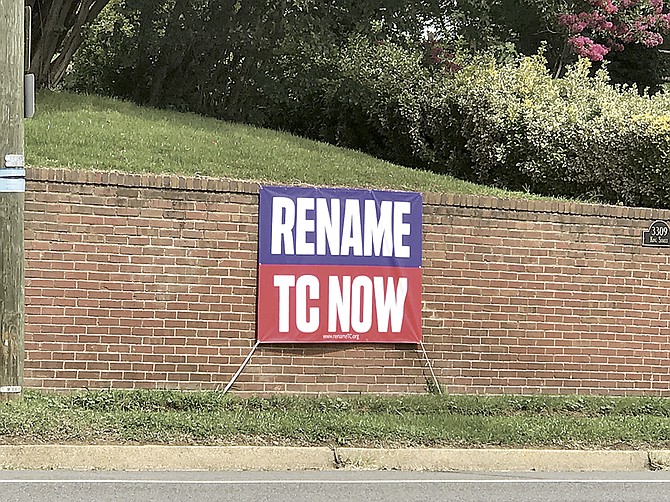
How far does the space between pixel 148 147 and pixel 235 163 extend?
1.18 meters

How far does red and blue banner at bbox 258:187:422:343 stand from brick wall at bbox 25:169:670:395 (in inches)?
5.3

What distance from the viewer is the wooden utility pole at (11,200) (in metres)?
8.55

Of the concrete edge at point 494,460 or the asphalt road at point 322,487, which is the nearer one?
the asphalt road at point 322,487

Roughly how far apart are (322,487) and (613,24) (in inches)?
521

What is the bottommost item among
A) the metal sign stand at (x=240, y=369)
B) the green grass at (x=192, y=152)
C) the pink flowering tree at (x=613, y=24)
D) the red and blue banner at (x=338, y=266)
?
the metal sign stand at (x=240, y=369)

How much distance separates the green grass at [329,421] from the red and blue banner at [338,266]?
0.74 meters

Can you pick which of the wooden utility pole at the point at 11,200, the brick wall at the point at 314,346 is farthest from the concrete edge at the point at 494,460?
the wooden utility pole at the point at 11,200

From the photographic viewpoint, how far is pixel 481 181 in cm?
1435

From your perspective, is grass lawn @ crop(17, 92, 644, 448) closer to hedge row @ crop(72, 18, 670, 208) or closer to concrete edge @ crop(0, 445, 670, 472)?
concrete edge @ crop(0, 445, 670, 472)

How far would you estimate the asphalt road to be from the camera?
22.7ft

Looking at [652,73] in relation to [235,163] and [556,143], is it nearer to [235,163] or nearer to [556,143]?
[556,143]

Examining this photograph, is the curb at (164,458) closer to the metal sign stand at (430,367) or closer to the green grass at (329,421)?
the green grass at (329,421)

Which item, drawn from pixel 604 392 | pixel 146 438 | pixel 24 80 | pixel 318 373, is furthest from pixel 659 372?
pixel 24 80

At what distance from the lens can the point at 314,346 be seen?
405 inches
